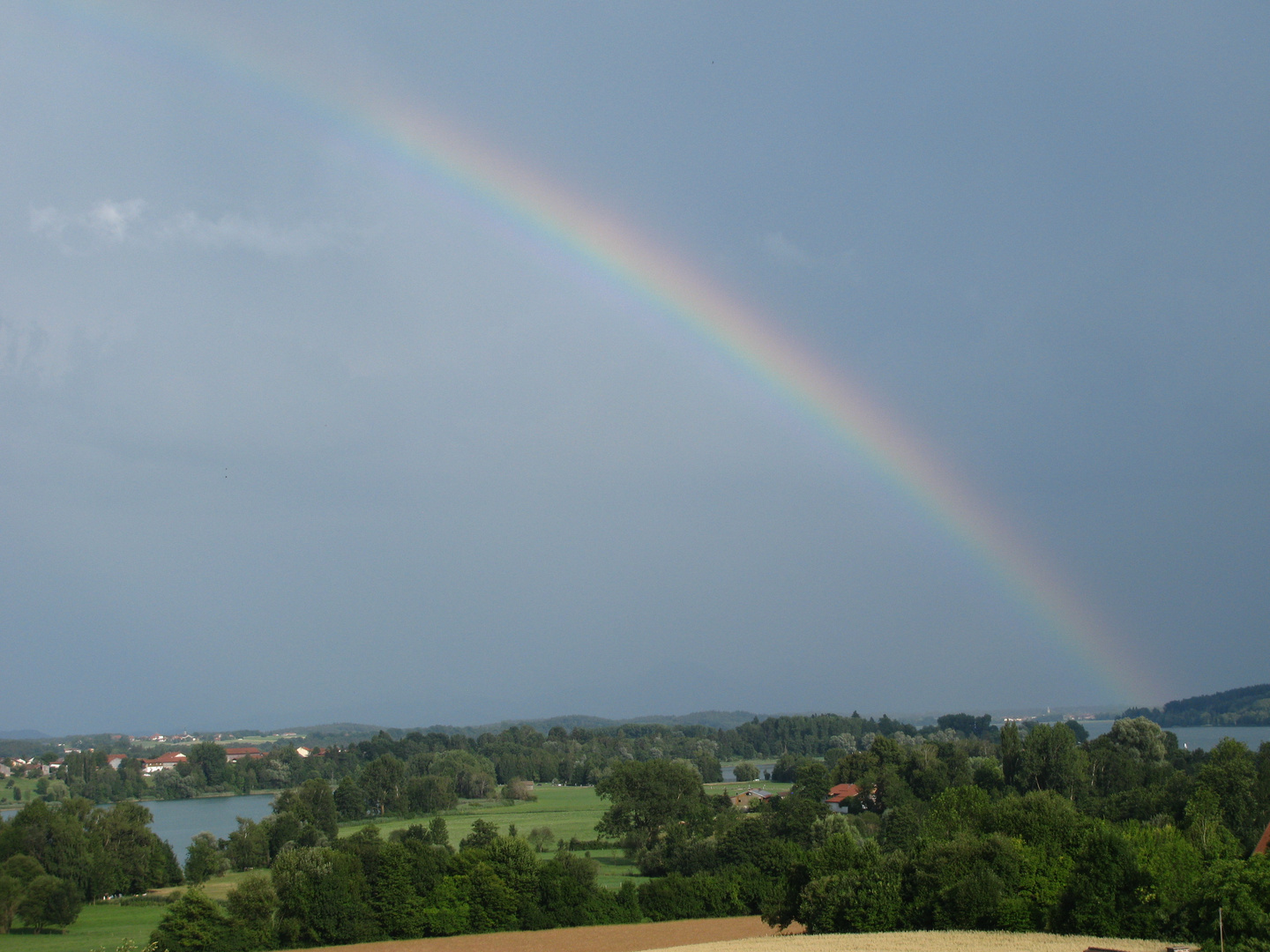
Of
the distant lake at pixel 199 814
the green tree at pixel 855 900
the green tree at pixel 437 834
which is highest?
the green tree at pixel 855 900

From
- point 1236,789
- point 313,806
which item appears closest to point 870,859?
point 1236,789

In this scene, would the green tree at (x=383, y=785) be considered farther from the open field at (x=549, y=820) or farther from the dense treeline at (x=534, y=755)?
the open field at (x=549, y=820)

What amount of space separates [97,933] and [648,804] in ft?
108

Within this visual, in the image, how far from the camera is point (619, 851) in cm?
7050

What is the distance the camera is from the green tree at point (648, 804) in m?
66.5

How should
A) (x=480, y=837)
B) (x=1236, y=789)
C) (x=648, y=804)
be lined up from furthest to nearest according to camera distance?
(x=648, y=804), (x=480, y=837), (x=1236, y=789)

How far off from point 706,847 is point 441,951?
68.4ft

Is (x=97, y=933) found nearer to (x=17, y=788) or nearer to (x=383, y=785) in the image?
(x=383, y=785)

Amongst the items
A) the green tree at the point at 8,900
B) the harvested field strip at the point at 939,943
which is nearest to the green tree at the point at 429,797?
the green tree at the point at 8,900

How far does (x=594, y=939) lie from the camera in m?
41.0

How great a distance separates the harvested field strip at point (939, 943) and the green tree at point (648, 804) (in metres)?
35.1

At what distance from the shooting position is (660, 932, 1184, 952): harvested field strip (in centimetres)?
2514

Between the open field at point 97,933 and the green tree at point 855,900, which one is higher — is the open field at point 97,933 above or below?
below

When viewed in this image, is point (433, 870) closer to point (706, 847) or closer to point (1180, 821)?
point (706, 847)
